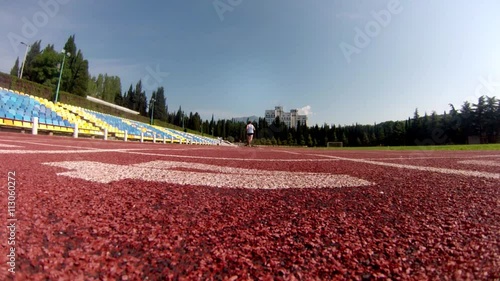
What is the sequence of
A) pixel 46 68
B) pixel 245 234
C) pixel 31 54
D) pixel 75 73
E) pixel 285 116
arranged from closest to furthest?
pixel 245 234 < pixel 46 68 < pixel 75 73 < pixel 31 54 < pixel 285 116

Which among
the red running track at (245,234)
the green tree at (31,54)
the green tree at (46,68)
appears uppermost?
the green tree at (31,54)

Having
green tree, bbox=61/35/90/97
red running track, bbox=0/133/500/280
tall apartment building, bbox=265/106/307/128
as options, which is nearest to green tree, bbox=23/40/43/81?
green tree, bbox=61/35/90/97

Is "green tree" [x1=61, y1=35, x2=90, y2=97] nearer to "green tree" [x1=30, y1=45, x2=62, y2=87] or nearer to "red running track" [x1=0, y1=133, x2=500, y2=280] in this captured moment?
"green tree" [x1=30, y1=45, x2=62, y2=87]

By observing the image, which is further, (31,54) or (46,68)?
(31,54)

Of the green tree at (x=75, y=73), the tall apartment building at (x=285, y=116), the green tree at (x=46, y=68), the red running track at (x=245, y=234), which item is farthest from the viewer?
the tall apartment building at (x=285, y=116)

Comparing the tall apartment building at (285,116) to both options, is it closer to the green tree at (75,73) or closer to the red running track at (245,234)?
the green tree at (75,73)

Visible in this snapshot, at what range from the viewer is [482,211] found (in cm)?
138

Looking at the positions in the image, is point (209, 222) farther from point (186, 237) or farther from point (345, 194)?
point (345, 194)

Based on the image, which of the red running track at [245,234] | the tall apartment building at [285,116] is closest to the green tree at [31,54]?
the red running track at [245,234]

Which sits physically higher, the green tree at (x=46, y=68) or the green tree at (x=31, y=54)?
the green tree at (x=31, y=54)

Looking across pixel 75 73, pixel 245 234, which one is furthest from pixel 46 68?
pixel 245 234

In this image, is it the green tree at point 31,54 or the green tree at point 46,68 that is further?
the green tree at point 31,54

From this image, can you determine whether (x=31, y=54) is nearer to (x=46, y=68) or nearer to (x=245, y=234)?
(x=46, y=68)

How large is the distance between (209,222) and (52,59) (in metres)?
68.0
